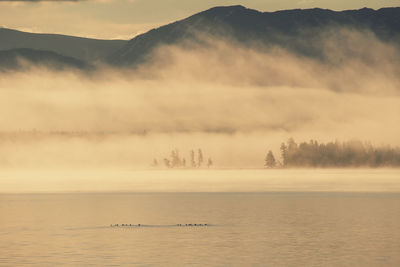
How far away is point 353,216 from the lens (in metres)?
125

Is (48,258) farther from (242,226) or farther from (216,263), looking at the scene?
(242,226)

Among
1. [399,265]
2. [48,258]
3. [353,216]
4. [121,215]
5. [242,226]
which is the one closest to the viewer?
[399,265]

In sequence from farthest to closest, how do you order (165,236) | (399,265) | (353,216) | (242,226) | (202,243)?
(353,216) → (242,226) → (165,236) → (202,243) → (399,265)

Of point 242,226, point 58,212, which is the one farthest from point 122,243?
point 58,212

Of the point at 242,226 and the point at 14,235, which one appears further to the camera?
the point at 242,226

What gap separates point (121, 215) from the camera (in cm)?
13900

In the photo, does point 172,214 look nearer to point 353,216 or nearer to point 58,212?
point 58,212

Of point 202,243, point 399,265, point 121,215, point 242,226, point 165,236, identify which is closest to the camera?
point 399,265

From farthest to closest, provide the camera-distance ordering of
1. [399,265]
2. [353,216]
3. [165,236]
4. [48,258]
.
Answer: [353,216], [165,236], [48,258], [399,265]

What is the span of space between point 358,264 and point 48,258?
83.2 ft

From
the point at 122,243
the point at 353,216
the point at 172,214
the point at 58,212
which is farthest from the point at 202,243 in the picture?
the point at 58,212

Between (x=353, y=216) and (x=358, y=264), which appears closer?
(x=358, y=264)

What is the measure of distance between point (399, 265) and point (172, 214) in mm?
73603

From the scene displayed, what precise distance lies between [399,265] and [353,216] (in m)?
57.6
